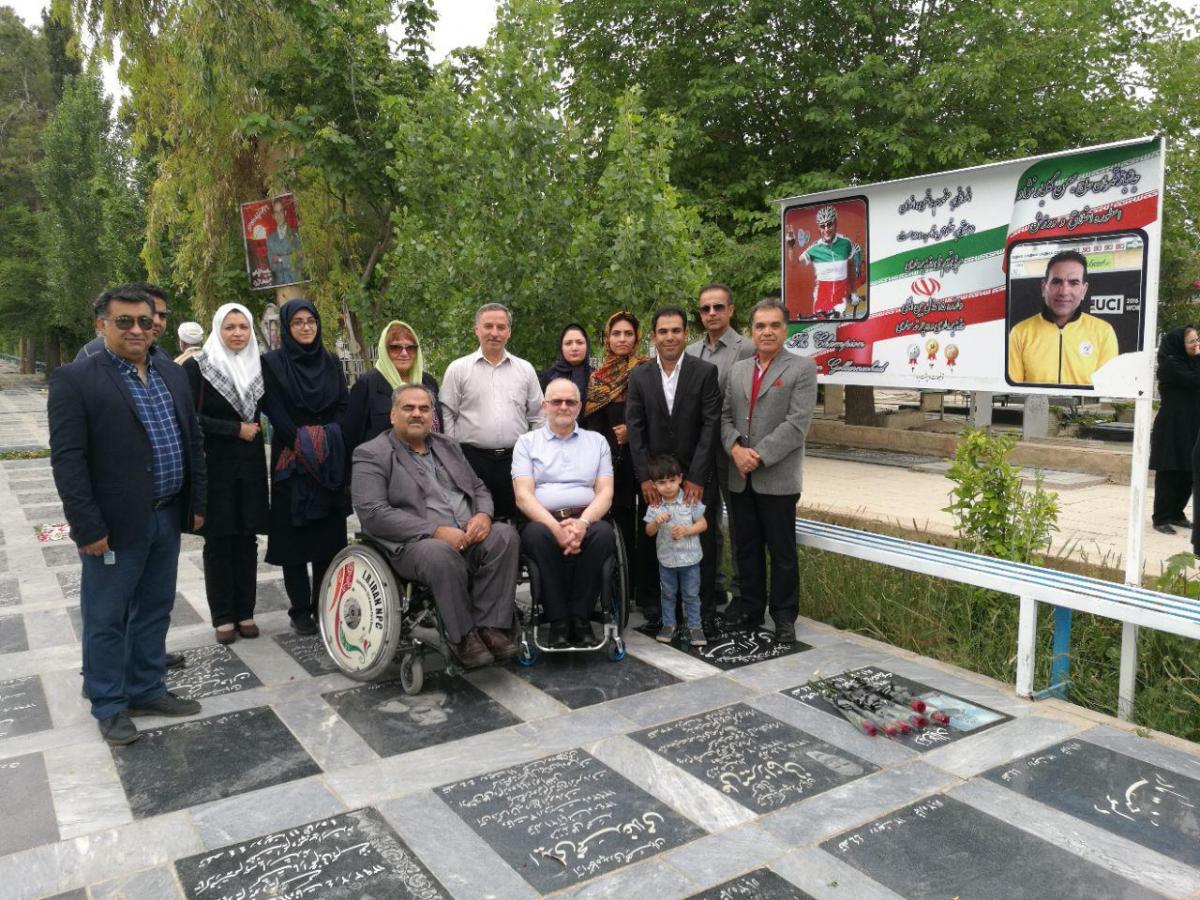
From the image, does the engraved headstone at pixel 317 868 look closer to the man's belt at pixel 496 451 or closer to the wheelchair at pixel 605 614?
the wheelchair at pixel 605 614

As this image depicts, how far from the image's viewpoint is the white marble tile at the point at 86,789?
3.14m

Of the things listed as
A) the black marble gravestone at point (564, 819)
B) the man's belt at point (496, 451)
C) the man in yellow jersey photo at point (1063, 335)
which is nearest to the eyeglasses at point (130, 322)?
the man's belt at point (496, 451)

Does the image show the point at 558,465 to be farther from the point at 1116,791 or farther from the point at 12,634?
the point at 12,634

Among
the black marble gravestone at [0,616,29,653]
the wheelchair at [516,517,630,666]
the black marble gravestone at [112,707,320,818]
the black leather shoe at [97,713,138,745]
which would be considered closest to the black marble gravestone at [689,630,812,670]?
the wheelchair at [516,517,630,666]

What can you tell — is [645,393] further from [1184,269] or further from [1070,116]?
[1184,269]

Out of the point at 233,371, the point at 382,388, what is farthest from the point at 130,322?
the point at 382,388

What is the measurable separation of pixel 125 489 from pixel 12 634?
2.29 metres

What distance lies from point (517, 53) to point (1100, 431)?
12.9m

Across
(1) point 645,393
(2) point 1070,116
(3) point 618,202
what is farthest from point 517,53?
(2) point 1070,116

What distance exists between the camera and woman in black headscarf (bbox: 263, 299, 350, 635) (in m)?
4.94

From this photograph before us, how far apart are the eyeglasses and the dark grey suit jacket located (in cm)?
110

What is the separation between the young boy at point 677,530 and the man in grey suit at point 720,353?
27 centimetres

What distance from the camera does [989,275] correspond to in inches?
192

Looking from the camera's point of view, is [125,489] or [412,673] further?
[412,673]
